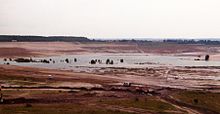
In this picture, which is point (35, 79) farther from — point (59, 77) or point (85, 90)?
point (85, 90)

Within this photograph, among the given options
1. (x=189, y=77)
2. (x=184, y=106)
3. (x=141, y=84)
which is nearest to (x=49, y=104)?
(x=184, y=106)

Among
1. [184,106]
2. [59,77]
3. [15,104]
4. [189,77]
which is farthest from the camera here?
[189,77]

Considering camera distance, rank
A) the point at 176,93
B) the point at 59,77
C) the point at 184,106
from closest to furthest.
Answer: the point at 184,106 → the point at 176,93 → the point at 59,77

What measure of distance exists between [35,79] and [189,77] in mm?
27074

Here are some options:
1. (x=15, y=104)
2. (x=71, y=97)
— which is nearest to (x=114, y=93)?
(x=71, y=97)

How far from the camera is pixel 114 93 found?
2018 inches

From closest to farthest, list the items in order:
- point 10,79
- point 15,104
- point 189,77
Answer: point 15,104
point 10,79
point 189,77

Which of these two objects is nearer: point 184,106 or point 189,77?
point 184,106

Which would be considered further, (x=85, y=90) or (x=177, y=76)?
(x=177, y=76)

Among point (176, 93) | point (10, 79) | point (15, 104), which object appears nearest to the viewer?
point (15, 104)

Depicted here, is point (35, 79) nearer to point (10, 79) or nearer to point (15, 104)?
point (10, 79)

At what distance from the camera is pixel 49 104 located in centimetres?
4203

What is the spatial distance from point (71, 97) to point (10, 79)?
16638 millimetres

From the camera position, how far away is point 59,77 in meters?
67.5
